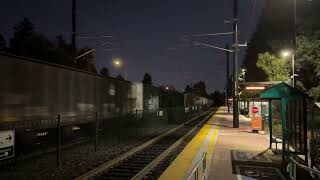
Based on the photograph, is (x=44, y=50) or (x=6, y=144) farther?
(x=44, y=50)

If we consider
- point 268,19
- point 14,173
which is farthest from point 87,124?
point 268,19

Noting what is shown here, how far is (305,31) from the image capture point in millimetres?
28516

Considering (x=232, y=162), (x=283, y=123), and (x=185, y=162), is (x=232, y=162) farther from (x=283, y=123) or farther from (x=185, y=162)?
(x=283, y=123)

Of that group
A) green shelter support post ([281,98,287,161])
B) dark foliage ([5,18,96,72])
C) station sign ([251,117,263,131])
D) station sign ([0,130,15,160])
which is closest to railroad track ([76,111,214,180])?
station sign ([0,130,15,160])

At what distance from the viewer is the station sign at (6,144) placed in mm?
9836

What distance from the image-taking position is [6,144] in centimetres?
1005

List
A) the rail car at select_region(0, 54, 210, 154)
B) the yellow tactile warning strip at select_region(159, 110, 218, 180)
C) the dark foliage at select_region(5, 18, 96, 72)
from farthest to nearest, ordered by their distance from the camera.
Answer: the dark foliage at select_region(5, 18, 96, 72), the rail car at select_region(0, 54, 210, 154), the yellow tactile warning strip at select_region(159, 110, 218, 180)

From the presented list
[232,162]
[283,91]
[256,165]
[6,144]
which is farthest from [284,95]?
[6,144]

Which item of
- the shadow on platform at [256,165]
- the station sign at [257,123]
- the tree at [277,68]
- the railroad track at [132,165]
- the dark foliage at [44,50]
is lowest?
the railroad track at [132,165]

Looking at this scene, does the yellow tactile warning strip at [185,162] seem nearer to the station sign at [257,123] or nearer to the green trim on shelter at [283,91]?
the green trim on shelter at [283,91]

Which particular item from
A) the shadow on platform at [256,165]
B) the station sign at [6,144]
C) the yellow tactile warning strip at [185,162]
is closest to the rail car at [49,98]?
the station sign at [6,144]

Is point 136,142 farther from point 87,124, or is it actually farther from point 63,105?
point 63,105

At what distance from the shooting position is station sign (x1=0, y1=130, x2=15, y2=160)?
9836mm

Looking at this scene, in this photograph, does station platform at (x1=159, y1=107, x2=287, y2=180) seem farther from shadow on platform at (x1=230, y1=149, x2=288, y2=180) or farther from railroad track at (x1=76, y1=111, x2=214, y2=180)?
railroad track at (x1=76, y1=111, x2=214, y2=180)
